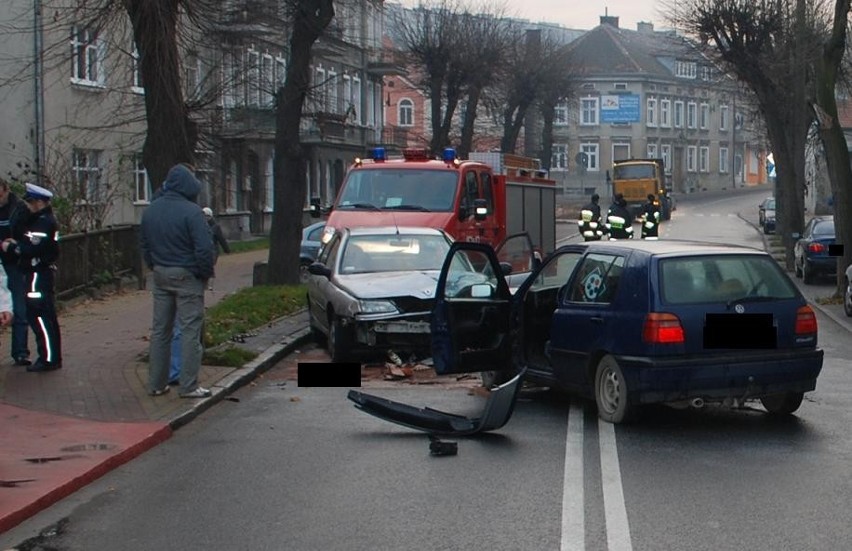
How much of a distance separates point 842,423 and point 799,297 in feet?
3.64

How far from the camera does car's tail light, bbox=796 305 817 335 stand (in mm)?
10398

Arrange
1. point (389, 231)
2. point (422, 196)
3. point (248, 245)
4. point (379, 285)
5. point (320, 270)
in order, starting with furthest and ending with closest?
point (248, 245), point (422, 196), point (389, 231), point (320, 270), point (379, 285)

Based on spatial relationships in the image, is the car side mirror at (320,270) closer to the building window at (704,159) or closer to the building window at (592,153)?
the building window at (592,153)

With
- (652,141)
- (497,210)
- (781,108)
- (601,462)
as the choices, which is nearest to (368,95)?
(781,108)

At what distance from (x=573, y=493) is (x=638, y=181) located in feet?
198

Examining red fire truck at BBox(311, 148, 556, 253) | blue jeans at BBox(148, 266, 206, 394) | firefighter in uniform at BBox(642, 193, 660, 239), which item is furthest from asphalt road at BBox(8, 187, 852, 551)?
firefighter in uniform at BBox(642, 193, 660, 239)

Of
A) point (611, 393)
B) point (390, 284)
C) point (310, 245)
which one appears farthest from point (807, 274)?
point (611, 393)

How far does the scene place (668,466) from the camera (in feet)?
29.2

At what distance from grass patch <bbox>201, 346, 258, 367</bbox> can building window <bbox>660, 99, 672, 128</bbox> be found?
91.2m

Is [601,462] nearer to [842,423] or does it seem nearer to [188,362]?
[842,423]

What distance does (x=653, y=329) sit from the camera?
998 cm

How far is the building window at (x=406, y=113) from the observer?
84750 millimetres

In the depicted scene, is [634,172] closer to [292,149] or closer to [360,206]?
[292,149]

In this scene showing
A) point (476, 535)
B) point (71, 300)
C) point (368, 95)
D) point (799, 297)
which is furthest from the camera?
point (368, 95)
